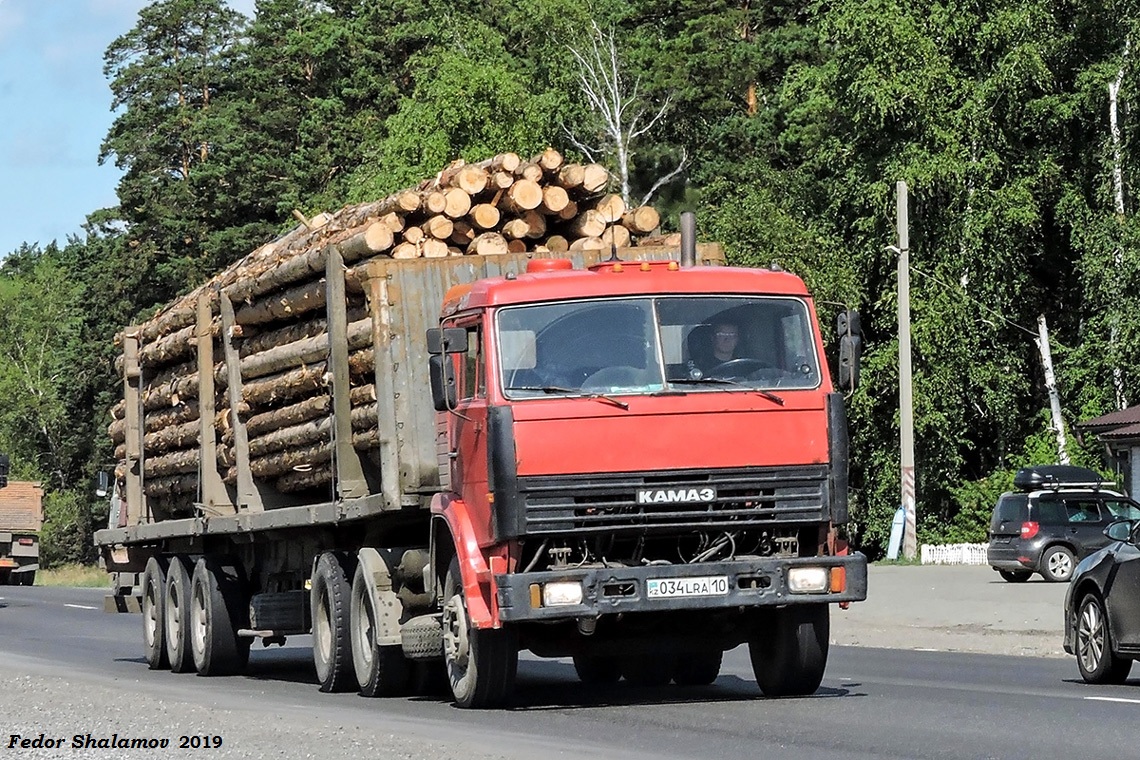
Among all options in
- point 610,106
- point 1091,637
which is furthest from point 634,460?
point 610,106

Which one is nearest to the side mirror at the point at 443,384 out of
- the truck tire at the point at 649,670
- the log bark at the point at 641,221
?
the log bark at the point at 641,221

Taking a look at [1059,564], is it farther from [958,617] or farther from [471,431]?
[471,431]

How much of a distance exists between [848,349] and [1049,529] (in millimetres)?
24919

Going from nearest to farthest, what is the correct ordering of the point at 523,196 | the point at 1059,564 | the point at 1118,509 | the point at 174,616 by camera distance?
the point at 523,196, the point at 174,616, the point at 1059,564, the point at 1118,509

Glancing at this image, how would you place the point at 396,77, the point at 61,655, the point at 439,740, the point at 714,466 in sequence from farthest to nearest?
the point at 396,77 → the point at 61,655 → the point at 714,466 → the point at 439,740

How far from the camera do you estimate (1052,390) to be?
53750 millimetres

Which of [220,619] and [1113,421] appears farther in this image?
[1113,421]

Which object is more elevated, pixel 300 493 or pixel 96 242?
pixel 96 242

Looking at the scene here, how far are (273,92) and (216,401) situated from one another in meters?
59.6

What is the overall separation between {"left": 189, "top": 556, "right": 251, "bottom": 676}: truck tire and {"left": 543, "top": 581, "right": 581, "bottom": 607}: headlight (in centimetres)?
719

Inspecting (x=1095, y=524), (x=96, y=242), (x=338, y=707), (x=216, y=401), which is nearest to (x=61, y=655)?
(x=216, y=401)

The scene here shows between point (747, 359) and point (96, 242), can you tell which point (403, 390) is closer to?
point (747, 359)

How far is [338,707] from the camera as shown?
1503 centimetres

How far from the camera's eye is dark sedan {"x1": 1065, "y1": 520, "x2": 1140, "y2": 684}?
15234 mm
